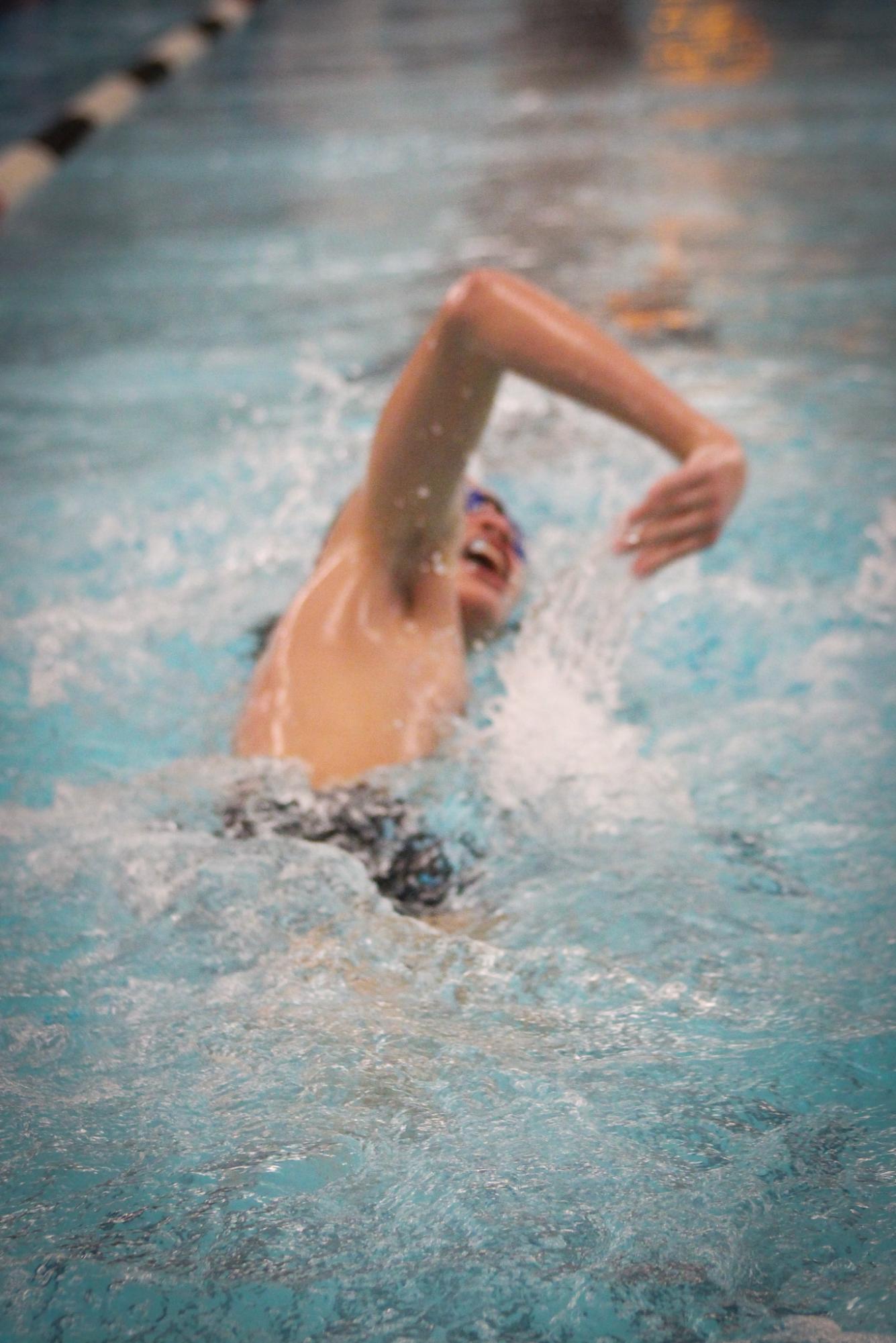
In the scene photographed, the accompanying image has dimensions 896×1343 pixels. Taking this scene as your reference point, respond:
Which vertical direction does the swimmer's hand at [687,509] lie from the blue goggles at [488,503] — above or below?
above

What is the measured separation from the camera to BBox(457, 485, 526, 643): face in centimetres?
264

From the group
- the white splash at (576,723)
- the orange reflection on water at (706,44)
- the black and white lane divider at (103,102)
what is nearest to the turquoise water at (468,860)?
the white splash at (576,723)

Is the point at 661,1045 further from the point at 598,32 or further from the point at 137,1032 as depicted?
the point at 598,32

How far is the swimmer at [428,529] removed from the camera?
1965 millimetres

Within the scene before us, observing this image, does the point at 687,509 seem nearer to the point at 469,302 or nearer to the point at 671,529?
the point at 671,529

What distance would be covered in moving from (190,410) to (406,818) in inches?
112

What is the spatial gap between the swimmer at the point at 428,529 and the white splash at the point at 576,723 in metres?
0.22

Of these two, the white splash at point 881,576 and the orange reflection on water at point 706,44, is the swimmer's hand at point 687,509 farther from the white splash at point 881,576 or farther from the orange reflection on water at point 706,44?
the orange reflection on water at point 706,44

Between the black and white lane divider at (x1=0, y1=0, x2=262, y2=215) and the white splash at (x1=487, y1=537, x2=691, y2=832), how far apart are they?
209 inches

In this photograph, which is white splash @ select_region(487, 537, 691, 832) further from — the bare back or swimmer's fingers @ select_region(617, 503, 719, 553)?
swimmer's fingers @ select_region(617, 503, 719, 553)

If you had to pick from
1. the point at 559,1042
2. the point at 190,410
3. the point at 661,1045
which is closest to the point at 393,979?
the point at 559,1042

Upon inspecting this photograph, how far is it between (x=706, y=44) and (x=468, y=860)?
1079 centimetres

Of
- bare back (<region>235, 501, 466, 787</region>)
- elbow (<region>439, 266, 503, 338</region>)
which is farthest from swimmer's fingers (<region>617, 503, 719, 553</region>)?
bare back (<region>235, 501, 466, 787</region>)

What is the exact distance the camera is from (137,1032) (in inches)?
74.7
